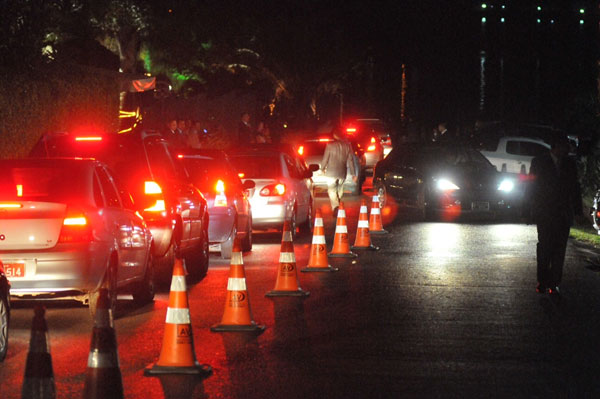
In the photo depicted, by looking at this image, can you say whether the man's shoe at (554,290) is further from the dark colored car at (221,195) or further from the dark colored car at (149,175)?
the dark colored car at (221,195)

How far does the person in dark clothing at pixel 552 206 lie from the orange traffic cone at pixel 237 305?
13.0ft

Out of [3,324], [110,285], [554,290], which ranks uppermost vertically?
[110,285]

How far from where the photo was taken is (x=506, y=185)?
24969 millimetres

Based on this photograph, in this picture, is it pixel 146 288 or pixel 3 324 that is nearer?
pixel 3 324

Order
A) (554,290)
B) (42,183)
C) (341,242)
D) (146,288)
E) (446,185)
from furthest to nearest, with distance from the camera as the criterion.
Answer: (446,185)
(341,242)
(554,290)
(146,288)
(42,183)

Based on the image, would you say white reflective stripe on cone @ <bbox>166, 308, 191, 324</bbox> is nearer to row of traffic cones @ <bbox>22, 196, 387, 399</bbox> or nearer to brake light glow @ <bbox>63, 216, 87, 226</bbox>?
row of traffic cones @ <bbox>22, 196, 387, 399</bbox>

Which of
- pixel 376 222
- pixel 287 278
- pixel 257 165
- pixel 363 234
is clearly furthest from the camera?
pixel 376 222

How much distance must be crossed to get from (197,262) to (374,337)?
4.94 meters

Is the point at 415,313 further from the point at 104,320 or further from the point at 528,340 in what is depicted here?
the point at 104,320

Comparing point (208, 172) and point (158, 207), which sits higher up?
point (208, 172)

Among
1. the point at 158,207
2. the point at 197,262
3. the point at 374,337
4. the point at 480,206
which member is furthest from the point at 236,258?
the point at 480,206

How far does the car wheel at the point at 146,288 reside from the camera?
12.6 metres

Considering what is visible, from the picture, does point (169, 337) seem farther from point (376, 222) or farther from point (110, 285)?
point (376, 222)

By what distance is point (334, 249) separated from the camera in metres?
18.0
